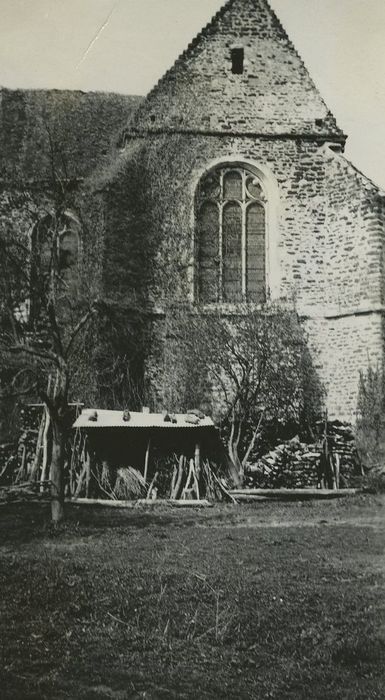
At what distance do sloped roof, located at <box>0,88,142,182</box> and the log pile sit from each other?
31.1 ft

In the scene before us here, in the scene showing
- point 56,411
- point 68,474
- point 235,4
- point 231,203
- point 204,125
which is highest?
point 235,4

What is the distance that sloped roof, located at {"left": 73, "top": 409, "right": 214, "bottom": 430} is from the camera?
14.1 m

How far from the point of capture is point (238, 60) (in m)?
19.6

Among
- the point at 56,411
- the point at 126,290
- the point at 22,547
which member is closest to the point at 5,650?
the point at 22,547

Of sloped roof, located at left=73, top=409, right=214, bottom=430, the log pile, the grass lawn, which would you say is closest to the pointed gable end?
sloped roof, located at left=73, top=409, right=214, bottom=430

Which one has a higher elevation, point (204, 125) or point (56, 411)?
point (204, 125)

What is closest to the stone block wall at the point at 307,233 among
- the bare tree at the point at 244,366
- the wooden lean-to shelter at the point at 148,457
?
the bare tree at the point at 244,366

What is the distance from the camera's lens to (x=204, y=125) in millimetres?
19125

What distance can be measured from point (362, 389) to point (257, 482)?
3.55 meters

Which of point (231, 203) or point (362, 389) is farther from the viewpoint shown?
point (231, 203)

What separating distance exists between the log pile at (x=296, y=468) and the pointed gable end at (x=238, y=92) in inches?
335

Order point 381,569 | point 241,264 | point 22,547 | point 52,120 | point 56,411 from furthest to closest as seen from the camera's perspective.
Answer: point 52,120 < point 241,264 < point 56,411 < point 22,547 < point 381,569

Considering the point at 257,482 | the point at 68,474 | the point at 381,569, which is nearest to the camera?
the point at 381,569

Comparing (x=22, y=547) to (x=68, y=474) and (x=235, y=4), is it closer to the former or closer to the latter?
(x=68, y=474)
